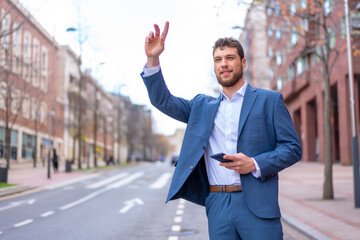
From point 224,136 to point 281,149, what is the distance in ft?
1.30

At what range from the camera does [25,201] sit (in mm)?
13562

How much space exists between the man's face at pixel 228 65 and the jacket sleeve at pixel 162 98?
36 centimetres

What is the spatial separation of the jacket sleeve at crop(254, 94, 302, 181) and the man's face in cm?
34

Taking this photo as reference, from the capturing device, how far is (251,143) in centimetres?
297

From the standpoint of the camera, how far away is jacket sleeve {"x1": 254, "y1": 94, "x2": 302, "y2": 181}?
113 inches

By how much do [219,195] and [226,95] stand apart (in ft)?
2.34

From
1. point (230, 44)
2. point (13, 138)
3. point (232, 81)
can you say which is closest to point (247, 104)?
point (232, 81)

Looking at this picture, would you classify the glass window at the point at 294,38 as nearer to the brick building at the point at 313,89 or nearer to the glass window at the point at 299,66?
the brick building at the point at 313,89

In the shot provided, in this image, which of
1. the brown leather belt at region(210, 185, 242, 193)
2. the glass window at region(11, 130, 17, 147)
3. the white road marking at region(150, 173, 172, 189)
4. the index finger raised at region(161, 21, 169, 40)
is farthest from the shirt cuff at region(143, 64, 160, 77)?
the glass window at region(11, 130, 17, 147)

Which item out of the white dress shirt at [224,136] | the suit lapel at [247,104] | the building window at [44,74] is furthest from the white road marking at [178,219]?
the building window at [44,74]

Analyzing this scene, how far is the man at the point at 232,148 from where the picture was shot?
2.87 m

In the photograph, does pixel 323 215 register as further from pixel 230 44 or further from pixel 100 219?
pixel 230 44

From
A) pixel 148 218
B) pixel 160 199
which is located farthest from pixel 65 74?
pixel 148 218

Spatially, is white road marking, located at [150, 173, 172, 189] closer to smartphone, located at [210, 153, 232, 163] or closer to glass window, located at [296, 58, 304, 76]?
smartphone, located at [210, 153, 232, 163]
